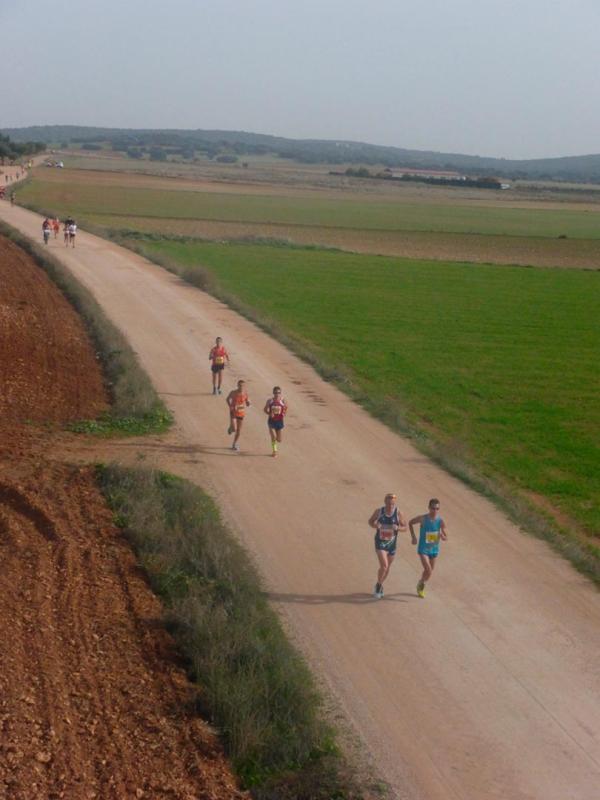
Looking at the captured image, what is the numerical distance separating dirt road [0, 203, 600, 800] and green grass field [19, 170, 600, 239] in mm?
60769

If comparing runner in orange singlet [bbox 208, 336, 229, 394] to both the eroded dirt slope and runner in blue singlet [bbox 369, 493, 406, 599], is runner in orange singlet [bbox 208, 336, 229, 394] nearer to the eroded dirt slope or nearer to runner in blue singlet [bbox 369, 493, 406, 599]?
the eroded dirt slope

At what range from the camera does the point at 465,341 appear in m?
35.4

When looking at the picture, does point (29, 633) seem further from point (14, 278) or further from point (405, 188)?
point (405, 188)

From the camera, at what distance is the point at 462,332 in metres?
37.2

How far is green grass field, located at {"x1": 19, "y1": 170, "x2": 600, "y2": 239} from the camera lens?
9094 centimetres

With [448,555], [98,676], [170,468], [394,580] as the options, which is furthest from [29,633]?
[170,468]

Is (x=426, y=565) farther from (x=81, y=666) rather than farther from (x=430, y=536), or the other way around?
(x=81, y=666)

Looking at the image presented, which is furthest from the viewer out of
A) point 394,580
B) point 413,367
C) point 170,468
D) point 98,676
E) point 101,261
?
point 101,261

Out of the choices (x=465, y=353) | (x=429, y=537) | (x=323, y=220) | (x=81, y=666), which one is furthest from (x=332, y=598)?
(x=323, y=220)

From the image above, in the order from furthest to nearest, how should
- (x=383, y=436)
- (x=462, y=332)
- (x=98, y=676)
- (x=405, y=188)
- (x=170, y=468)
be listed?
(x=405, y=188)
(x=462, y=332)
(x=383, y=436)
(x=170, y=468)
(x=98, y=676)

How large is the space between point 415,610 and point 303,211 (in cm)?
9664

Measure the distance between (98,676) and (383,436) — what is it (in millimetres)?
11535

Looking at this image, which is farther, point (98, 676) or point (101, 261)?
point (101, 261)

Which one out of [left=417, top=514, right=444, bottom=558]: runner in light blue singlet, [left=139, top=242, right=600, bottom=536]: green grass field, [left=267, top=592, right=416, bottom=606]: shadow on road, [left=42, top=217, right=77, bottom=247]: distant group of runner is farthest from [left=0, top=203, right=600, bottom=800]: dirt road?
[left=42, top=217, right=77, bottom=247]: distant group of runner
